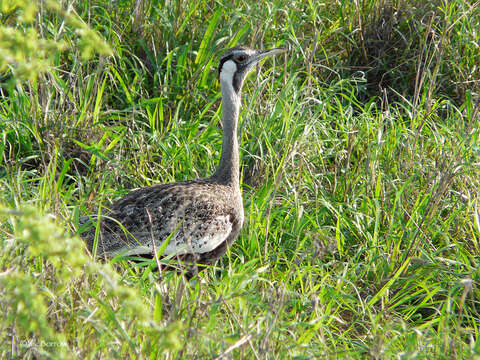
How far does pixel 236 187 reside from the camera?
154 inches

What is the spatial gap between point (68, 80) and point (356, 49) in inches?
98.6

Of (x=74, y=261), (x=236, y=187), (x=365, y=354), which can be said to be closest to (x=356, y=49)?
(x=236, y=187)

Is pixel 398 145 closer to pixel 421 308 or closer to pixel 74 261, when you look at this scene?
pixel 421 308

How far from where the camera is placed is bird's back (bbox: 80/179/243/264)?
3523 millimetres

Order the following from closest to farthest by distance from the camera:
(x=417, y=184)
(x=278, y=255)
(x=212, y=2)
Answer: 1. (x=278, y=255)
2. (x=417, y=184)
3. (x=212, y=2)

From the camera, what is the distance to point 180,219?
3.58m

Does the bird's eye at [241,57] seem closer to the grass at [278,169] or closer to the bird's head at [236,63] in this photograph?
the bird's head at [236,63]

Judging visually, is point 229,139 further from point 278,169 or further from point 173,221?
point 173,221

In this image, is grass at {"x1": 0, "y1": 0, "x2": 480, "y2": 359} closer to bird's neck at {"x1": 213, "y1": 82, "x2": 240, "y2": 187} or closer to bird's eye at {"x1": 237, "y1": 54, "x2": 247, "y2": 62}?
bird's neck at {"x1": 213, "y1": 82, "x2": 240, "y2": 187}

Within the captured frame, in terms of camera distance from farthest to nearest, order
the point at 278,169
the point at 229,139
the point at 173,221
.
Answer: the point at 278,169
the point at 229,139
the point at 173,221

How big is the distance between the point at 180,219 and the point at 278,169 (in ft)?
2.64

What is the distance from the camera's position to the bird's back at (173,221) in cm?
352

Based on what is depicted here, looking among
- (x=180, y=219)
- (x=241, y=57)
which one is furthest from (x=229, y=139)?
(x=180, y=219)

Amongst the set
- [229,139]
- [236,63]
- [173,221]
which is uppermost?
[236,63]
